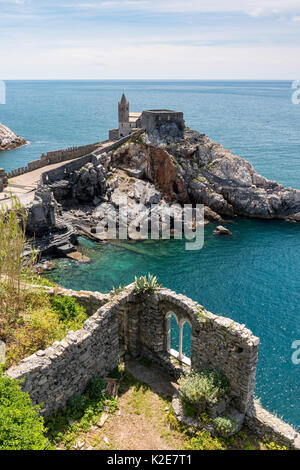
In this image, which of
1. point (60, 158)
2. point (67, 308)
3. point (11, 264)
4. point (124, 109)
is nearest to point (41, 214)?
point (60, 158)

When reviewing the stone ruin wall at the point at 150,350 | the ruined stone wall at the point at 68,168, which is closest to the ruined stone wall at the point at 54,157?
the ruined stone wall at the point at 68,168

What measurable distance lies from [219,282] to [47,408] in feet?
96.8

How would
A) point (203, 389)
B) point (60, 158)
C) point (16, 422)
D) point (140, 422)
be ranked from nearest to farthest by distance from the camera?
point (16, 422)
point (203, 389)
point (140, 422)
point (60, 158)

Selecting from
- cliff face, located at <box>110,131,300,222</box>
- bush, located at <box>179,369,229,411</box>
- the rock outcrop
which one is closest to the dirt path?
bush, located at <box>179,369,229,411</box>

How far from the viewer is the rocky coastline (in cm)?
5744

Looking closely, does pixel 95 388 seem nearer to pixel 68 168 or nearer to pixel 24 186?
pixel 24 186

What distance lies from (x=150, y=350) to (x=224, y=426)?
6081mm

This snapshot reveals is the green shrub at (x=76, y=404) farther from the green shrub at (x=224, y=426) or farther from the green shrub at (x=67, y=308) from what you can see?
the green shrub at (x=224, y=426)

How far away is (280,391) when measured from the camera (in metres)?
26.7

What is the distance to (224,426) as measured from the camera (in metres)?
15.7

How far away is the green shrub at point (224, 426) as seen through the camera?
15.7 metres

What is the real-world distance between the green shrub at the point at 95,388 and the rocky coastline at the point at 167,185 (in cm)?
3688
